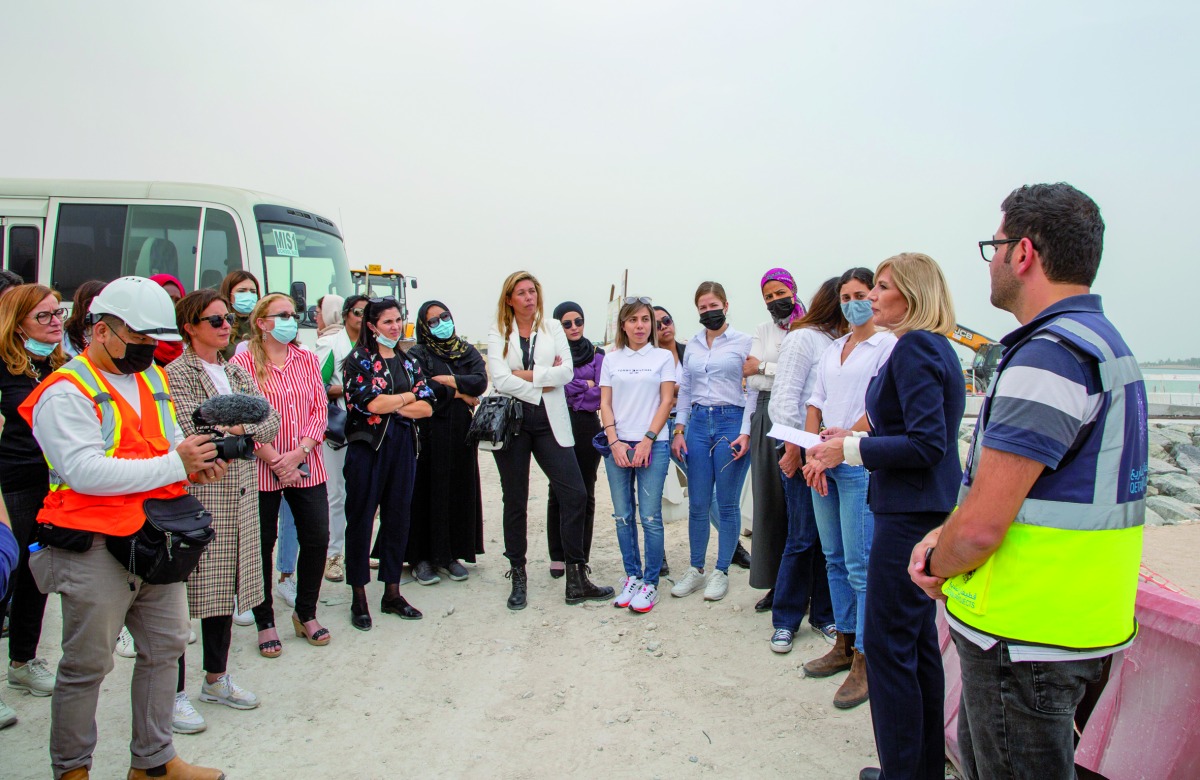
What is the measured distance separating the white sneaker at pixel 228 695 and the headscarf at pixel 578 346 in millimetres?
2869

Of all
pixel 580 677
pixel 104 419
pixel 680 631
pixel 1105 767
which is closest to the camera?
pixel 1105 767

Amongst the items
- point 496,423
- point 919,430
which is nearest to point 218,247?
point 496,423

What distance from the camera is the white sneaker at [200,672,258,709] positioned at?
11.2 ft

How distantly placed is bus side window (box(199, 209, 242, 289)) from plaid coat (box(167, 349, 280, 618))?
6.19 meters

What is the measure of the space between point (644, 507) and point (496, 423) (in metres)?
1.15

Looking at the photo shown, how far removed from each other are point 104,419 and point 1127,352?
10.2ft

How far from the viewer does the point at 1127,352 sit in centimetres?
168

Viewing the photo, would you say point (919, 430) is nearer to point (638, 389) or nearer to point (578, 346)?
point (638, 389)

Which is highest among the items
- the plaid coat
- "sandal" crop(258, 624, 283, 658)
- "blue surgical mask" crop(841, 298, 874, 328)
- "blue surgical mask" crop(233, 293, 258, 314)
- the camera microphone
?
"blue surgical mask" crop(841, 298, 874, 328)

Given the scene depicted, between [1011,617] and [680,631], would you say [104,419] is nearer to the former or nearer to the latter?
[1011,617]

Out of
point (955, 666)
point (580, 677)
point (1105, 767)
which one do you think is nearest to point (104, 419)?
point (580, 677)

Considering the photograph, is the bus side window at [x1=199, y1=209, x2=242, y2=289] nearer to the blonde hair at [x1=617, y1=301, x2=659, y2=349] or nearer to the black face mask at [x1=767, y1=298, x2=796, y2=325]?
the blonde hair at [x1=617, y1=301, x2=659, y2=349]

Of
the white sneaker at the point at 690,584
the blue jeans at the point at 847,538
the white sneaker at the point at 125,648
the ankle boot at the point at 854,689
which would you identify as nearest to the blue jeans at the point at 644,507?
the white sneaker at the point at 690,584

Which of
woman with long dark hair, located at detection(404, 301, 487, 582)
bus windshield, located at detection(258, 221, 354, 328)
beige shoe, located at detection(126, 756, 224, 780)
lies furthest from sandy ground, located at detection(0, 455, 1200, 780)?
bus windshield, located at detection(258, 221, 354, 328)
